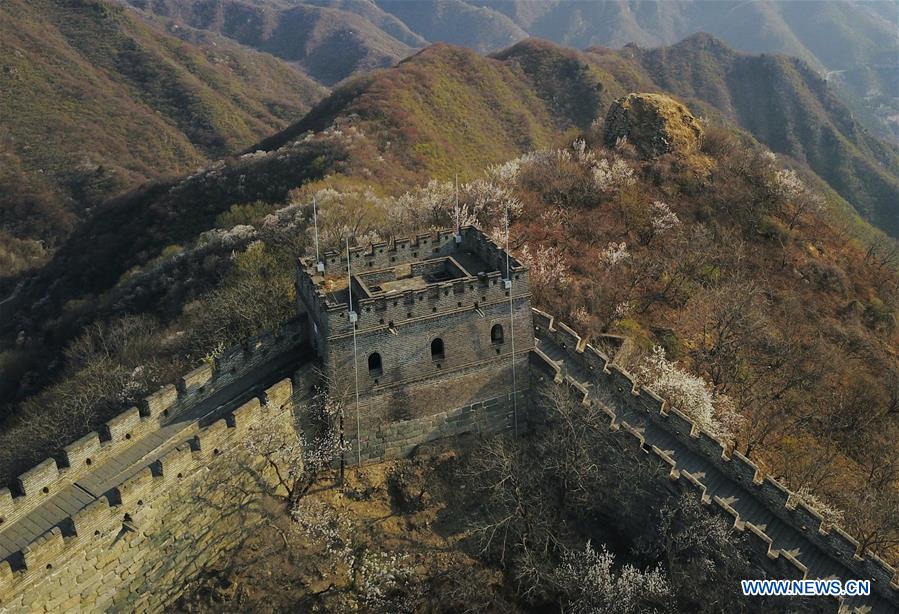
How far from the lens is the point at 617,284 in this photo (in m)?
46.7

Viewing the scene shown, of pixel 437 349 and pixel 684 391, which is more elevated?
pixel 437 349

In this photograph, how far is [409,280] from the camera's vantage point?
30.5 meters

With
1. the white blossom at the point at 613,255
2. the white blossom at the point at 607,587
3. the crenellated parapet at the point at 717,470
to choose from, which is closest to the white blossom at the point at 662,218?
the white blossom at the point at 613,255

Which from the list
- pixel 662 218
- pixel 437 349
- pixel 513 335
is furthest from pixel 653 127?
pixel 437 349

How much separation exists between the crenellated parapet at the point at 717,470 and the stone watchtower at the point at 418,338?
2551 mm

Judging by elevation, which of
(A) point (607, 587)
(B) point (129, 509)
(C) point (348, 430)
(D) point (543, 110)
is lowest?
(D) point (543, 110)

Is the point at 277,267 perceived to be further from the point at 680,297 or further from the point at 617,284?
the point at 680,297

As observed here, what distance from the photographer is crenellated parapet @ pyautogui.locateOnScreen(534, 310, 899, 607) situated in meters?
23.4

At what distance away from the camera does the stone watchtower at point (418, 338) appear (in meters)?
26.9

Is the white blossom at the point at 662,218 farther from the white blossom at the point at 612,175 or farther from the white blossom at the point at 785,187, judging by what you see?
the white blossom at the point at 785,187

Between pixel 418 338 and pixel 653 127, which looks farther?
pixel 653 127

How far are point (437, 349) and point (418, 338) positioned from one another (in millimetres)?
1218

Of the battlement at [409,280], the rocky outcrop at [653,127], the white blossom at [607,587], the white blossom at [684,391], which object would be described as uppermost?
the battlement at [409,280]

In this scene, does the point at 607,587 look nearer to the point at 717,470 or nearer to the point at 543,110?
the point at 717,470
